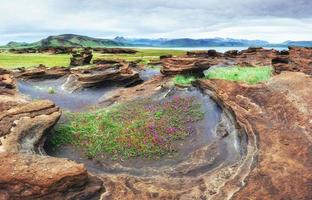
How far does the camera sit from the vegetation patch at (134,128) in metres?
24.2

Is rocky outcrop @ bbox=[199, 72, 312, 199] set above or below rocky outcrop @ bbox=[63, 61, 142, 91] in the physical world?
above

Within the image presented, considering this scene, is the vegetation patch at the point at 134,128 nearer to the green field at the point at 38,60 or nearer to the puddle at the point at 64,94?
the puddle at the point at 64,94

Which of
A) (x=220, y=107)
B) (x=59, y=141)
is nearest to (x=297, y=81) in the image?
(x=220, y=107)

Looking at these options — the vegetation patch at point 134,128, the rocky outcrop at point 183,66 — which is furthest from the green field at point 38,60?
the vegetation patch at point 134,128

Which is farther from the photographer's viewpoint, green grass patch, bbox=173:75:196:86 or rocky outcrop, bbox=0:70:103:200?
green grass patch, bbox=173:75:196:86

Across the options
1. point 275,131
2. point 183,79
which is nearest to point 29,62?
point 183,79

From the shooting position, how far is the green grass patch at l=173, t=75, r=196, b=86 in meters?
36.7

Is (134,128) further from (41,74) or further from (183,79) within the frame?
(41,74)

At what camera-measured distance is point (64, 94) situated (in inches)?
1647

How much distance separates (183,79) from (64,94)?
12342 mm

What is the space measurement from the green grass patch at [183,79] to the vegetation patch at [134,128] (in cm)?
402

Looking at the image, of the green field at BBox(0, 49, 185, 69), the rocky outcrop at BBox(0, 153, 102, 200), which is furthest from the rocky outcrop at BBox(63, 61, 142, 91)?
the green field at BBox(0, 49, 185, 69)

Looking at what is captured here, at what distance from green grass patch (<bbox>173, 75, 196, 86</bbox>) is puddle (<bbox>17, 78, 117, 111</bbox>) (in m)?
7.39

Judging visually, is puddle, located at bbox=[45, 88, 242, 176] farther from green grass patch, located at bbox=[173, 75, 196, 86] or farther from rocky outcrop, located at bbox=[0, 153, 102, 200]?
green grass patch, located at bbox=[173, 75, 196, 86]
